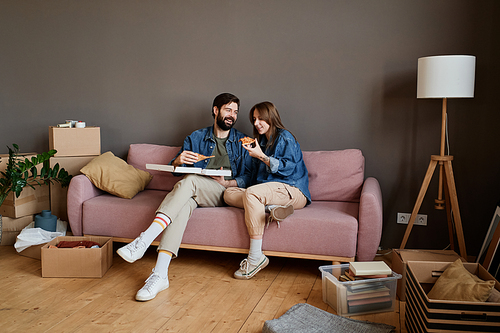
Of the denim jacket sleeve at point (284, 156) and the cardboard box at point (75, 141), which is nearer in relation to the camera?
the denim jacket sleeve at point (284, 156)

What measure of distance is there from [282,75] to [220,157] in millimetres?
864

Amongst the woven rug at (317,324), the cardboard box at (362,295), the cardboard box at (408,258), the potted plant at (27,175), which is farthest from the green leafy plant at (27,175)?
the cardboard box at (408,258)

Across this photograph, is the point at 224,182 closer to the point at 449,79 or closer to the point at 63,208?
the point at 63,208

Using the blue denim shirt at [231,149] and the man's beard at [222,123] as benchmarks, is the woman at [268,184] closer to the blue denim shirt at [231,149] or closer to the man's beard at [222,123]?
the blue denim shirt at [231,149]

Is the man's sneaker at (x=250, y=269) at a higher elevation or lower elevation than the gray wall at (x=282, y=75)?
lower

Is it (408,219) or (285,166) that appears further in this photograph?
(408,219)

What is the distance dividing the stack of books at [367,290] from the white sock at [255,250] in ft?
1.91

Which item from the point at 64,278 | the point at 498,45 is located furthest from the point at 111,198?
the point at 498,45

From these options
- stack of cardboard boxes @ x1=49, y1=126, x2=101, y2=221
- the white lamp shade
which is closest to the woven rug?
the white lamp shade

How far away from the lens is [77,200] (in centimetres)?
285

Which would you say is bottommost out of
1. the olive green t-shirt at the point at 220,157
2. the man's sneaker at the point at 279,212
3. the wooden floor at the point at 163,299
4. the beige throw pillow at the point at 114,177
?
the wooden floor at the point at 163,299

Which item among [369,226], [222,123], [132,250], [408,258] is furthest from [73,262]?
[408,258]

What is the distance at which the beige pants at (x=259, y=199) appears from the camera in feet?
8.12

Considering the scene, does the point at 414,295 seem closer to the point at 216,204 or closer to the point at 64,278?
the point at 216,204
